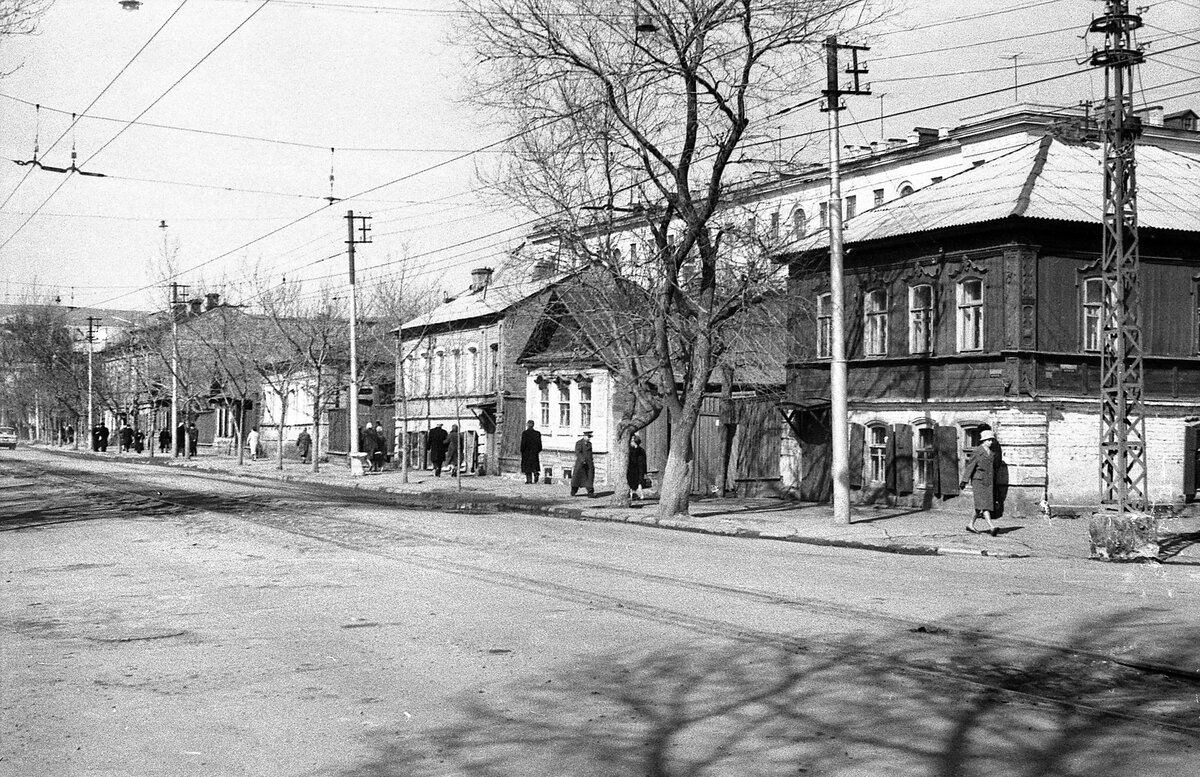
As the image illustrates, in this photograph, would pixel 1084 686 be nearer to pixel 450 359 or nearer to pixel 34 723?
pixel 34 723

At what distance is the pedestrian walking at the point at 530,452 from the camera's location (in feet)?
134

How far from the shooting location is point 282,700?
8.45m

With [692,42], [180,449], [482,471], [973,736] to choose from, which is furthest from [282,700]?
[180,449]

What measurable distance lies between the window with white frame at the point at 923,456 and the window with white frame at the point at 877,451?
946mm

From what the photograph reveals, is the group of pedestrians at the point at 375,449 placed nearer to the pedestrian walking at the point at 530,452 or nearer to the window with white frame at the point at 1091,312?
the pedestrian walking at the point at 530,452

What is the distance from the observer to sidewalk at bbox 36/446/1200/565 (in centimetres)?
2102

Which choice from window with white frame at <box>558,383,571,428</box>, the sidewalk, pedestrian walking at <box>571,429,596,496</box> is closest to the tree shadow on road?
the sidewalk

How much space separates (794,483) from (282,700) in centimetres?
2621

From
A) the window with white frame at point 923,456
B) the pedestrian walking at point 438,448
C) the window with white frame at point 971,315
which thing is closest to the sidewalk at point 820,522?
the window with white frame at point 923,456

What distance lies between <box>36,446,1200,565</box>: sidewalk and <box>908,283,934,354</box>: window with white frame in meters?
3.80

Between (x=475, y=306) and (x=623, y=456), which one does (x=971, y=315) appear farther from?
(x=475, y=306)

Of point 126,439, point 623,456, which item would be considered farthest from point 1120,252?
point 126,439

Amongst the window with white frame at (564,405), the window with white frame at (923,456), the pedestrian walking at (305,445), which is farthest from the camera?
the pedestrian walking at (305,445)

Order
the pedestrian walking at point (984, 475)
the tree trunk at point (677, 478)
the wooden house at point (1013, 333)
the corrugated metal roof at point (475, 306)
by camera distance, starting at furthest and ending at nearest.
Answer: the corrugated metal roof at point (475, 306)
the wooden house at point (1013, 333)
the tree trunk at point (677, 478)
the pedestrian walking at point (984, 475)
